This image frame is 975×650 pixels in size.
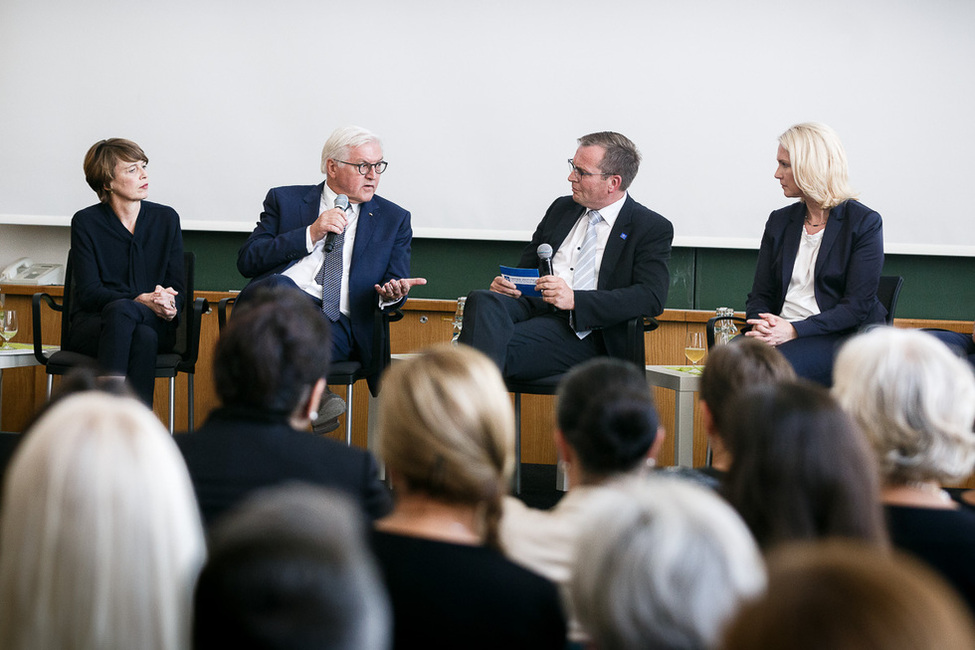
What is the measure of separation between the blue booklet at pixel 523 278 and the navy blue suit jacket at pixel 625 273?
17 centimetres

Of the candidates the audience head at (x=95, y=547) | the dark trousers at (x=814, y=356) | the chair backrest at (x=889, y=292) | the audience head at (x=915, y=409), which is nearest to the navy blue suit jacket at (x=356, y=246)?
the dark trousers at (x=814, y=356)

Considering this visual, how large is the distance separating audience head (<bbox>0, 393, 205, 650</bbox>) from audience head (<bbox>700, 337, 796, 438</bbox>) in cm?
116

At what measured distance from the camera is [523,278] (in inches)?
141

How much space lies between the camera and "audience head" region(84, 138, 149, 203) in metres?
3.89

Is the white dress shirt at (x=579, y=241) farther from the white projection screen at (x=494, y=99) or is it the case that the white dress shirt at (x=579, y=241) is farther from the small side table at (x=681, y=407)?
the white projection screen at (x=494, y=99)

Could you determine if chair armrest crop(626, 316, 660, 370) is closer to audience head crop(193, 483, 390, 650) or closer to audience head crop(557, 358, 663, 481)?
audience head crop(557, 358, 663, 481)

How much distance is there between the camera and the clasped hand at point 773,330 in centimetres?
338

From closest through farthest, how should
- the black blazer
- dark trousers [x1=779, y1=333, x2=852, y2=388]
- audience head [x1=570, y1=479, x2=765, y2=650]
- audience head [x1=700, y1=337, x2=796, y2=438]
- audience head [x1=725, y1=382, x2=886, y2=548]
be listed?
1. audience head [x1=570, y1=479, x2=765, y2=650]
2. audience head [x1=725, y1=382, x2=886, y2=548]
3. the black blazer
4. audience head [x1=700, y1=337, x2=796, y2=438]
5. dark trousers [x1=779, y1=333, x2=852, y2=388]

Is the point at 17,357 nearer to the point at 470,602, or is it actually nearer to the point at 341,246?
the point at 341,246

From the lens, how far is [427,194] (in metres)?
4.88

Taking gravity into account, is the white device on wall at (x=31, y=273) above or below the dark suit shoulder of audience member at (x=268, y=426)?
above

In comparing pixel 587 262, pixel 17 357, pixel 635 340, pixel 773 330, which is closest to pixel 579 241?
pixel 587 262

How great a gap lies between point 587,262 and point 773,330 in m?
0.78

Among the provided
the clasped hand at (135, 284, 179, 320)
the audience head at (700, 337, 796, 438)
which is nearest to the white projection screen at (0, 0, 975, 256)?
the clasped hand at (135, 284, 179, 320)
